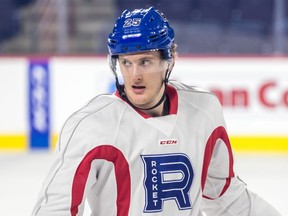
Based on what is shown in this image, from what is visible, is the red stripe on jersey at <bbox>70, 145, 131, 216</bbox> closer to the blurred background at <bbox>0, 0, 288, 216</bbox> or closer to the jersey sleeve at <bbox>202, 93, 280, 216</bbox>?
the jersey sleeve at <bbox>202, 93, 280, 216</bbox>

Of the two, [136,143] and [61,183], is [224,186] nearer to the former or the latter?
[136,143]

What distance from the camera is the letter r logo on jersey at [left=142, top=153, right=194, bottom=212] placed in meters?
1.68

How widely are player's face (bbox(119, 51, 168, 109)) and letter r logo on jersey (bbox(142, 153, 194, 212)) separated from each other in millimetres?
135

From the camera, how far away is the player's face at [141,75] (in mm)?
1662

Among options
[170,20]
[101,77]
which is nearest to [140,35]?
[101,77]

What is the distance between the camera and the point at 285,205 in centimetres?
378

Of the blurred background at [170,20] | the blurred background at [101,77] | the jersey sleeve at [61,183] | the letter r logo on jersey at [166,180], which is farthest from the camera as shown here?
the blurred background at [170,20]

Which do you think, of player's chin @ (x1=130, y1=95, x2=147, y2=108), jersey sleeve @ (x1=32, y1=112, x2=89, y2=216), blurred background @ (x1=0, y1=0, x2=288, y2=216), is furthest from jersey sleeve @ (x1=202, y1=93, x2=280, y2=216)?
blurred background @ (x1=0, y1=0, x2=288, y2=216)

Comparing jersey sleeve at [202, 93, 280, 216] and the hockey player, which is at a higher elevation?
the hockey player

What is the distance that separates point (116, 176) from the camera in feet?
5.43

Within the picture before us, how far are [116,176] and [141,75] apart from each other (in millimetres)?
231

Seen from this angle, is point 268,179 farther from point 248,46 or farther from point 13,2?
point 13,2

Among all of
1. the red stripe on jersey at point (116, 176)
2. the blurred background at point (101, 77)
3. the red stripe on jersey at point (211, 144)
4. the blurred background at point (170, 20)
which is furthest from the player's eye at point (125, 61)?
the blurred background at point (170, 20)

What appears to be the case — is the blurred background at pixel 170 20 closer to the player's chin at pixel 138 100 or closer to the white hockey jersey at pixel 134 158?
the white hockey jersey at pixel 134 158
